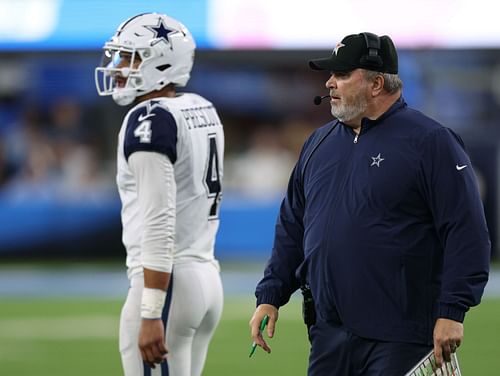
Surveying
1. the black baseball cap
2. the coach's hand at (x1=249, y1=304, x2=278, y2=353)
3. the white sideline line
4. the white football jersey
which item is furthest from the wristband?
the white sideline line

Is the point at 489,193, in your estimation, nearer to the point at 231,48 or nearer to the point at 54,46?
the point at 231,48

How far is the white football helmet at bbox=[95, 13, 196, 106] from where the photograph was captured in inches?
191

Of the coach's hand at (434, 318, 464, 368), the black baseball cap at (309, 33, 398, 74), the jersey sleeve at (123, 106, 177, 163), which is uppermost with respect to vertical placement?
→ the black baseball cap at (309, 33, 398, 74)

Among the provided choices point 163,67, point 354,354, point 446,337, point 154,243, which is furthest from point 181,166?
point 446,337

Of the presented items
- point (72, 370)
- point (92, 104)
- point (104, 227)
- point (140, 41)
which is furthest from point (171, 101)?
point (92, 104)

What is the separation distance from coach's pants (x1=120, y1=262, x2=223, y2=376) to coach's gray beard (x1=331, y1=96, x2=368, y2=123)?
0.83 m

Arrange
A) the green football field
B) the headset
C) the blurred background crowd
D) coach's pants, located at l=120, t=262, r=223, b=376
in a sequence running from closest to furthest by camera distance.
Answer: the headset
coach's pants, located at l=120, t=262, r=223, b=376
the green football field
the blurred background crowd

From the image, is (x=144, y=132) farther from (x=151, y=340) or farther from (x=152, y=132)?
(x=151, y=340)

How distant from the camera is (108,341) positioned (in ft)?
31.6

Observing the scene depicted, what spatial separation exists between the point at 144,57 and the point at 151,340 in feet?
3.84

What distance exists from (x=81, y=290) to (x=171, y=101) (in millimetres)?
8032

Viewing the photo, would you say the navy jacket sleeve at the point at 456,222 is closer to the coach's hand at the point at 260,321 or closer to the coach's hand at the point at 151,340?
the coach's hand at the point at 260,321

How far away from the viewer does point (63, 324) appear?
1045 cm

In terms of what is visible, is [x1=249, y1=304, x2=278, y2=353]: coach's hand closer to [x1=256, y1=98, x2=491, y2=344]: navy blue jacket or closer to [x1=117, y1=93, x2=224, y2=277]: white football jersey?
[x1=256, y1=98, x2=491, y2=344]: navy blue jacket
